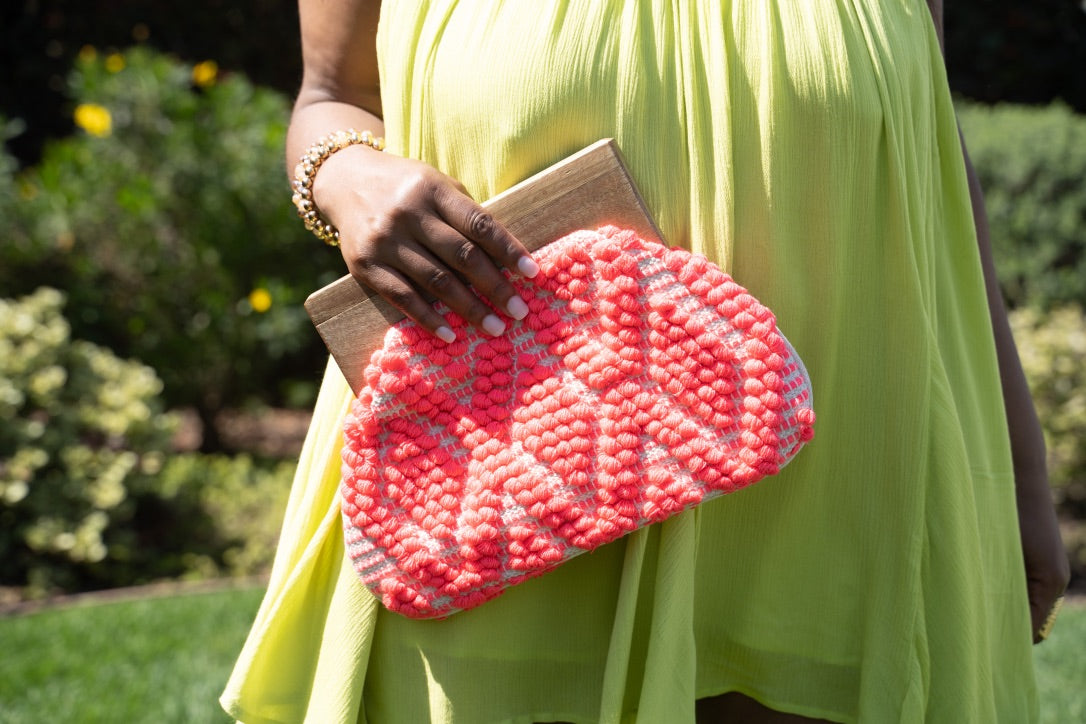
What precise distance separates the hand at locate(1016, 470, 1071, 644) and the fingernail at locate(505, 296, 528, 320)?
785mm

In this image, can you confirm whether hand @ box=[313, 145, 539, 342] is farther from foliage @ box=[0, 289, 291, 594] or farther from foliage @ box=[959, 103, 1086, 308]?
foliage @ box=[959, 103, 1086, 308]

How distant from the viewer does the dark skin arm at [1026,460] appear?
1409mm

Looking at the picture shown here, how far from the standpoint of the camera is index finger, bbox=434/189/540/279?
1046 mm

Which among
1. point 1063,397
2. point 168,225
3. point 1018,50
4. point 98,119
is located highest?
point 98,119

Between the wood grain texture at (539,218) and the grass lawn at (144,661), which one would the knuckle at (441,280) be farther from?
the grass lawn at (144,661)

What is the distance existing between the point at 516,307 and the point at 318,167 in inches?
13.0

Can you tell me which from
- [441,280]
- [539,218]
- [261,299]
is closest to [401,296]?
[441,280]

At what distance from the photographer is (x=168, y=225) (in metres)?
4.88

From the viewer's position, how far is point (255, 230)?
496 cm

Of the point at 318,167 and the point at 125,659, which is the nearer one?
the point at 318,167

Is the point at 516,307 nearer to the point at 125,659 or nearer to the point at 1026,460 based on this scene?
the point at 1026,460

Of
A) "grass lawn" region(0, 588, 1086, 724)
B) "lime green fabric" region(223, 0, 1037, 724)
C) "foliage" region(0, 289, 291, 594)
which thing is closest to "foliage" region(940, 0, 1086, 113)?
"grass lawn" region(0, 588, 1086, 724)

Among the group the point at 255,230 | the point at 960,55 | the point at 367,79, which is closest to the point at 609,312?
the point at 367,79

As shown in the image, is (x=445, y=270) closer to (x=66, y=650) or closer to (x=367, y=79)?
(x=367, y=79)
